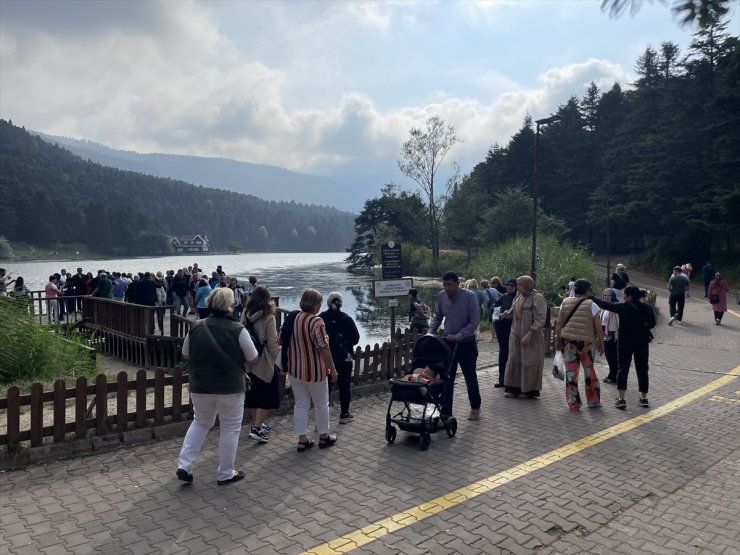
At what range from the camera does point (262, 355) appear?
6.21 metres

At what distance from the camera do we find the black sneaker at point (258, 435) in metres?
6.42

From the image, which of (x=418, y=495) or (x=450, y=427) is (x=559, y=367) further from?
(x=418, y=495)

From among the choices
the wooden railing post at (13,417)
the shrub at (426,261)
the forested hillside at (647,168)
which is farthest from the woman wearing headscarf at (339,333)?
the shrub at (426,261)

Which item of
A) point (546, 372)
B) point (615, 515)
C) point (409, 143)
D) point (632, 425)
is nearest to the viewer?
point (615, 515)

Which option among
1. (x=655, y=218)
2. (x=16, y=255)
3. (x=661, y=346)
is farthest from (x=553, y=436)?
(x=16, y=255)

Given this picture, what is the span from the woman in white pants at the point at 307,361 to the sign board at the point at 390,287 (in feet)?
16.7

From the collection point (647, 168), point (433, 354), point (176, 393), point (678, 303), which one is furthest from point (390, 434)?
point (647, 168)

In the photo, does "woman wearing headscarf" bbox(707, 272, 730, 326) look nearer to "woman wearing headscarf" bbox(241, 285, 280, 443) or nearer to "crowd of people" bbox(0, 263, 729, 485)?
"crowd of people" bbox(0, 263, 729, 485)

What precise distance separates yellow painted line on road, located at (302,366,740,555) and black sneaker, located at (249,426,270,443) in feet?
7.73

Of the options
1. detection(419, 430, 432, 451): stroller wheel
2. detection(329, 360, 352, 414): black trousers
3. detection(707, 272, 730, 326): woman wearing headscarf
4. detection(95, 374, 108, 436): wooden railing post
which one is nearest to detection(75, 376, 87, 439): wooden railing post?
detection(95, 374, 108, 436): wooden railing post

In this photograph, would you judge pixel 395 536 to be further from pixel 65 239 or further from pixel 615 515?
pixel 65 239

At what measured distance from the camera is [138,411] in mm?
6484

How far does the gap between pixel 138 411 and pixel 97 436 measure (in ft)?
1.67

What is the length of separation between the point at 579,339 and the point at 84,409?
254 inches
